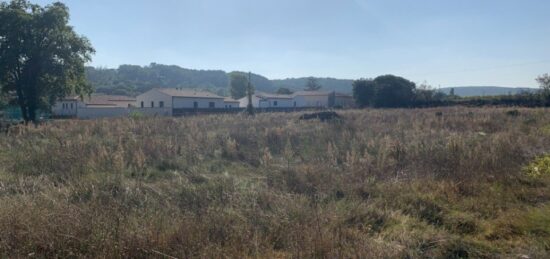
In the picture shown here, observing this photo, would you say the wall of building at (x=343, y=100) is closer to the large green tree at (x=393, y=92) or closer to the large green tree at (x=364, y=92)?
the large green tree at (x=364, y=92)

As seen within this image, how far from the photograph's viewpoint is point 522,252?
15.7 ft

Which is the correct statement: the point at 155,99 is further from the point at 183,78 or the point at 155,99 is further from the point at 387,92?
the point at 183,78

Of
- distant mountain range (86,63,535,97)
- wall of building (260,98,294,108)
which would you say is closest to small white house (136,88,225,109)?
wall of building (260,98,294,108)

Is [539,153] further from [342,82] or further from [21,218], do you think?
[342,82]

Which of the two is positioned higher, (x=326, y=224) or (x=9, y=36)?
(x=9, y=36)

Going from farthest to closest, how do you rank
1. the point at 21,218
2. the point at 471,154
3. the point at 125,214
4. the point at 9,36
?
the point at 9,36 < the point at 471,154 < the point at 125,214 < the point at 21,218

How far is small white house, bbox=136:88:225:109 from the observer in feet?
185

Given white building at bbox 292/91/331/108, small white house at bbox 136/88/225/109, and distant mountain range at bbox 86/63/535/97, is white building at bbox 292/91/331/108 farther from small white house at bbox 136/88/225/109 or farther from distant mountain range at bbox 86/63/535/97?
distant mountain range at bbox 86/63/535/97

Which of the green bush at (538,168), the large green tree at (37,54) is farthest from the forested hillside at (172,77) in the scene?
the green bush at (538,168)

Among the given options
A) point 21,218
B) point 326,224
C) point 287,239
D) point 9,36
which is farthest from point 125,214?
point 9,36

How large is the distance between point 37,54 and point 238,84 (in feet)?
254

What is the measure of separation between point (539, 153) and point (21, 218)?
38.1 ft

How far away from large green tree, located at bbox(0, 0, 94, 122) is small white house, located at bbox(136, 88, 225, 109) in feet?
72.8

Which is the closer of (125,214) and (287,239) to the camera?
(287,239)
